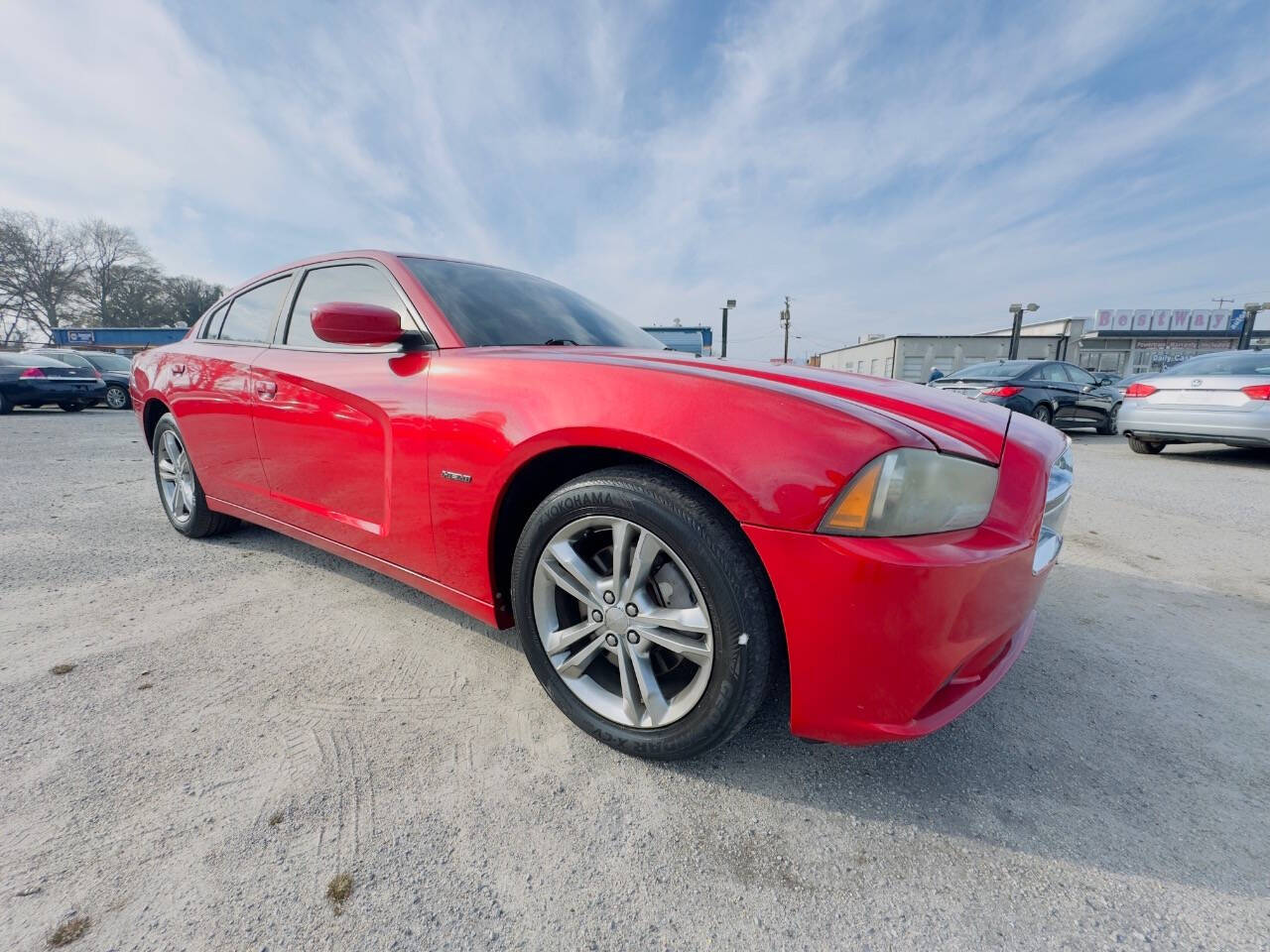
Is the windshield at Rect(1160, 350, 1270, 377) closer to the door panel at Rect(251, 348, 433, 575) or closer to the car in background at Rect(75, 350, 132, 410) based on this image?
the door panel at Rect(251, 348, 433, 575)

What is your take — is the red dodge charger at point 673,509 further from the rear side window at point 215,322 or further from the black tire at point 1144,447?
the black tire at point 1144,447

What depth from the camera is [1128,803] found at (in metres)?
1.36

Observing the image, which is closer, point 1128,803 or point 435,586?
point 1128,803

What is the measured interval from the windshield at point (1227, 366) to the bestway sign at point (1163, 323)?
4033 centimetres

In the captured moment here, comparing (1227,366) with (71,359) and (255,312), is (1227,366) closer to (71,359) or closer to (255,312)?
(255,312)

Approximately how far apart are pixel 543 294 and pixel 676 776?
78.2 inches

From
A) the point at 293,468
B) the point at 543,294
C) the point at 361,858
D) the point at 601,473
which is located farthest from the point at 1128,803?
the point at 293,468

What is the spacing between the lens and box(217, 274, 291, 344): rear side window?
263cm

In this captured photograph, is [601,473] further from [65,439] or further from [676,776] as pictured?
[65,439]

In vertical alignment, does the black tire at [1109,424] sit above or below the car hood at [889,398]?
below

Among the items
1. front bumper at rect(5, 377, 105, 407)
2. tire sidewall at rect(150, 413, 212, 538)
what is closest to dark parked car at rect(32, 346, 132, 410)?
front bumper at rect(5, 377, 105, 407)

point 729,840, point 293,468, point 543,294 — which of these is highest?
point 543,294

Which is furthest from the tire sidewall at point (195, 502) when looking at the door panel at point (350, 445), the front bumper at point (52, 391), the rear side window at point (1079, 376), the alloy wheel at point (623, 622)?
the front bumper at point (52, 391)

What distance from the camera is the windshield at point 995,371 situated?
8.38m
